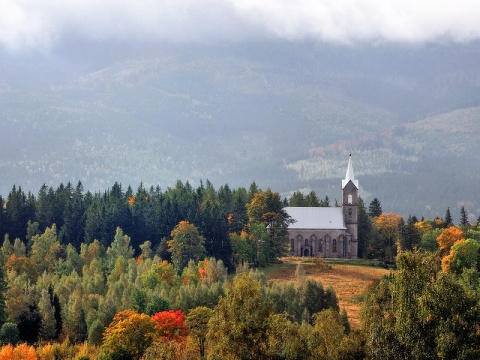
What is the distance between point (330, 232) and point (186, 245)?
39463mm

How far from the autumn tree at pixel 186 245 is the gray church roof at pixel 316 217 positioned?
35.4m

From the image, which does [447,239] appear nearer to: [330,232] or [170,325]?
[330,232]

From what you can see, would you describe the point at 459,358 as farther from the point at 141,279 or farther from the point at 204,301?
the point at 141,279

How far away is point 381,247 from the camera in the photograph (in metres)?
141

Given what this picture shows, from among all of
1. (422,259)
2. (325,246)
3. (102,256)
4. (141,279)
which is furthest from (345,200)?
(422,259)

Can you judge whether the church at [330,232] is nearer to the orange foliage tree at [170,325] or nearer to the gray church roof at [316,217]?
the gray church roof at [316,217]

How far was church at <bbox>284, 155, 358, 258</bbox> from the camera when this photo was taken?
140m

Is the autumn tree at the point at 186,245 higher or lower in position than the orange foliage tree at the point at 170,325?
higher

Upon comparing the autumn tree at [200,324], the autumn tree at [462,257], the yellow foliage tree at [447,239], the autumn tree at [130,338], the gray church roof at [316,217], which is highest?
the gray church roof at [316,217]

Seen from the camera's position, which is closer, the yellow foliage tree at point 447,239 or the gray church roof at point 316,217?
the yellow foliage tree at point 447,239

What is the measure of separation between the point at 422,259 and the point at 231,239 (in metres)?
69.1

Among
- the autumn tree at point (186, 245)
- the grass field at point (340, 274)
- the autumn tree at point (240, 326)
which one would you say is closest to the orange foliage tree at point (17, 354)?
the autumn tree at point (240, 326)

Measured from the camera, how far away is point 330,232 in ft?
463

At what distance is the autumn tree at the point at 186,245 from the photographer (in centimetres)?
10769
